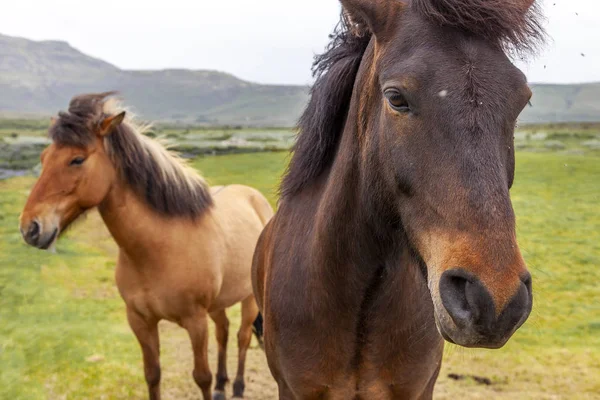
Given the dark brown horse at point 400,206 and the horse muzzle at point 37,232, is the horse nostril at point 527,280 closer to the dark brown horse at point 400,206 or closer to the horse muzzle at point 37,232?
the dark brown horse at point 400,206

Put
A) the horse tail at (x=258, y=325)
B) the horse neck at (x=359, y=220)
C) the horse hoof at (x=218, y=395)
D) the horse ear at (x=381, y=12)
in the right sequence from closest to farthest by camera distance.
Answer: the horse ear at (x=381, y=12) < the horse neck at (x=359, y=220) < the horse hoof at (x=218, y=395) < the horse tail at (x=258, y=325)

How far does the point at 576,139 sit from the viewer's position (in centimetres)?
4472

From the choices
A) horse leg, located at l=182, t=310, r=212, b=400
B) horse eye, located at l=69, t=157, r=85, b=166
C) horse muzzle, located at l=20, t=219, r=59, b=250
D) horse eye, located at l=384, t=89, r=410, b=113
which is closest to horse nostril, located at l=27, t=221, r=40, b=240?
horse muzzle, located at l=20, t=219, r=59, b=250

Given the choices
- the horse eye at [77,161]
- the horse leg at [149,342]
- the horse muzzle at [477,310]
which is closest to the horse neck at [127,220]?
the horse eye at [77,161]

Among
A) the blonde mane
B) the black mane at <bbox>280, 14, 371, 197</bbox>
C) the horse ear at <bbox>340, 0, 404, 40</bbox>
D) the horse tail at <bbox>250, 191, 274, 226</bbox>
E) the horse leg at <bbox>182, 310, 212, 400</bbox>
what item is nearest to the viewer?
the horse ear at <bbox>340, 0, 404, 40</bbox>

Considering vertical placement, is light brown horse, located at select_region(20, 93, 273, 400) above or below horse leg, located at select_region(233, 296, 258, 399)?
above

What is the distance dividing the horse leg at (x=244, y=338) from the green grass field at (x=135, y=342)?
0.21m

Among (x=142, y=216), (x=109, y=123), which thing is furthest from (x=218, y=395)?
(x=109, y=123)

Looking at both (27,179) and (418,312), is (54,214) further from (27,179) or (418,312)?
(27,179)

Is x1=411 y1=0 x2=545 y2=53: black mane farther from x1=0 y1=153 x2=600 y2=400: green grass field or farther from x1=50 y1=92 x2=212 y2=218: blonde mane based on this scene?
x1=50 y1=92 x2=212 y2=218: blonde mane

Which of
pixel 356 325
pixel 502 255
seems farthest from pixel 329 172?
pixel 502 255

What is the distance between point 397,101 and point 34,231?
3764mm

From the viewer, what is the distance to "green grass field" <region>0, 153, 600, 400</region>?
596 cm

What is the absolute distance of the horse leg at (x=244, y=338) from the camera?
19.8 feet
